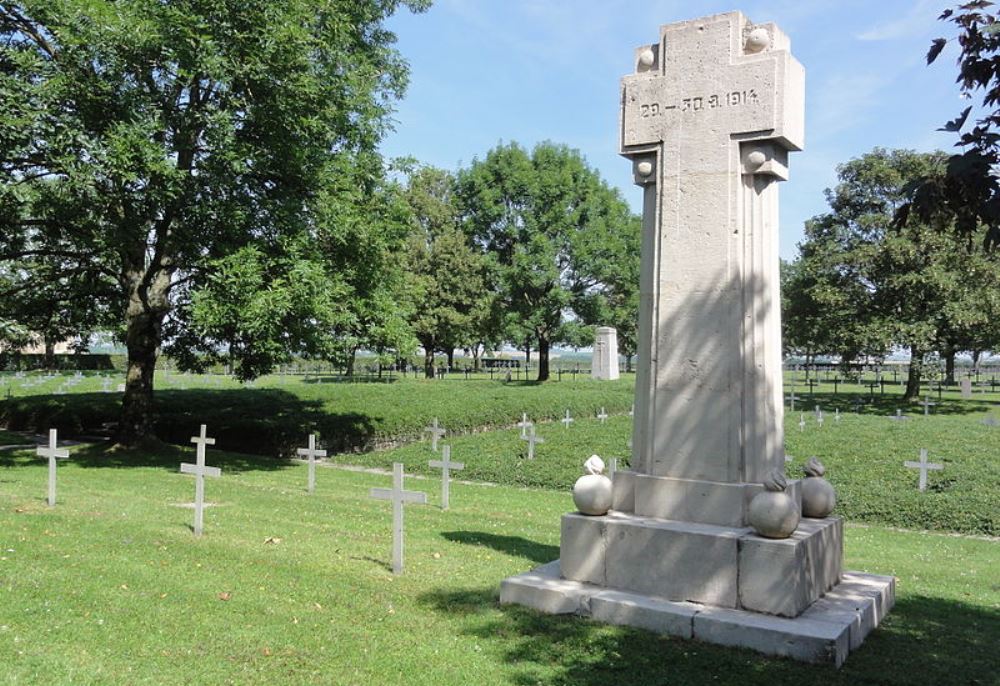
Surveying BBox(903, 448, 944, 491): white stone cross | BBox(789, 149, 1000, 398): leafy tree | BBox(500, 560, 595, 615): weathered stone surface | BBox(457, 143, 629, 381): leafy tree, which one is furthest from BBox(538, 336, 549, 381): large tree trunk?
BBox(500, 560, 595, 615): weathered stone surface

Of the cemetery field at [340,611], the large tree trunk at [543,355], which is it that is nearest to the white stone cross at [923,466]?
the cemetery field at [340,611]

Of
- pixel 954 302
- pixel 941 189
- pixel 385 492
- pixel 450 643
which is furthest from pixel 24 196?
pixel 954 302

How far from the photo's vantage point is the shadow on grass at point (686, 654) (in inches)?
184

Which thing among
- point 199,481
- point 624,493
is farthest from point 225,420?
point 624,493

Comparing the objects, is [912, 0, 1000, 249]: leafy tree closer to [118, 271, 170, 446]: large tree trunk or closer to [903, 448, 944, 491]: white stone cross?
[903, 448, 944, 491]: white stone cross

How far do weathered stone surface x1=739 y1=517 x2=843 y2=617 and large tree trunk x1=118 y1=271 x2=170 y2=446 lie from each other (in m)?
13.4

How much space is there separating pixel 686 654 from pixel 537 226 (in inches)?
1416

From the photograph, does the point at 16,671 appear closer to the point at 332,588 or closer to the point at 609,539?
the point at 332,588

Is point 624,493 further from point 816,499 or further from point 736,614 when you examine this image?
point 816,499

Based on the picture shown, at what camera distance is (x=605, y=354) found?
4122cm

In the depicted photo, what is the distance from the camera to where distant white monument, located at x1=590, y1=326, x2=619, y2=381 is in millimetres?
40688

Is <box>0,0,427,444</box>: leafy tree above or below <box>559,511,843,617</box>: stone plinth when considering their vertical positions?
above

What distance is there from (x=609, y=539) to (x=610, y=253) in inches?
1379

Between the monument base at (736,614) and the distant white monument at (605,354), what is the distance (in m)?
34.3
